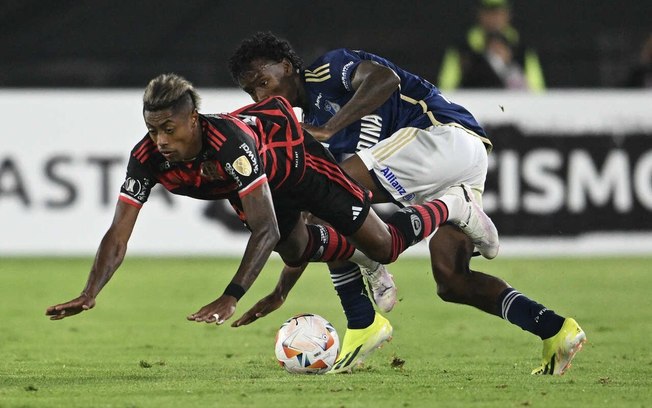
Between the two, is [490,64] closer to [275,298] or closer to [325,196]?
[275,298]

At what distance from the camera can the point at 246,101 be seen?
14445 millimetres

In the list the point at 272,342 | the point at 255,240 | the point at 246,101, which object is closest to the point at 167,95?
the point at 255,240

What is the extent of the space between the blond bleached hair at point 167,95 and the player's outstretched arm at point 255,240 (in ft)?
1.92

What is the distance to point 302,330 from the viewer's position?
7.54m

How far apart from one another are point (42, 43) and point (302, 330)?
358 inches

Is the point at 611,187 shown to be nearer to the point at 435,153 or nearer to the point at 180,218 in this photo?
the point at 180,218

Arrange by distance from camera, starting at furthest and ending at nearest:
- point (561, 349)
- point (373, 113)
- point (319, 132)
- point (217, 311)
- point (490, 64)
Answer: point (490, 64) < point (373, 113) < point (319, 132) < point (561, 349) < point (217, 311)

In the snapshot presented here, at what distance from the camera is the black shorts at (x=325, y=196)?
7422 millimetres

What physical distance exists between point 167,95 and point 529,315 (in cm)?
234

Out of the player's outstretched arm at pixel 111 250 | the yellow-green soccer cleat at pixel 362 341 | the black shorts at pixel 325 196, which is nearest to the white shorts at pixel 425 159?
the black shorts at pixel 325 196

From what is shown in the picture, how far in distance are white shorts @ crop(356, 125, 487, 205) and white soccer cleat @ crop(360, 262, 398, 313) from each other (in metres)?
0.50

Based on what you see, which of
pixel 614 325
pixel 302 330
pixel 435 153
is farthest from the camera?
pixel 614 325

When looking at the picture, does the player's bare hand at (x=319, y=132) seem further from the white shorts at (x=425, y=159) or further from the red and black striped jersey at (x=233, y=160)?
the white shorts at (x=425, y=159)

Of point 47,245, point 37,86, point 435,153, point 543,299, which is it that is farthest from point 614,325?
point 37,86
